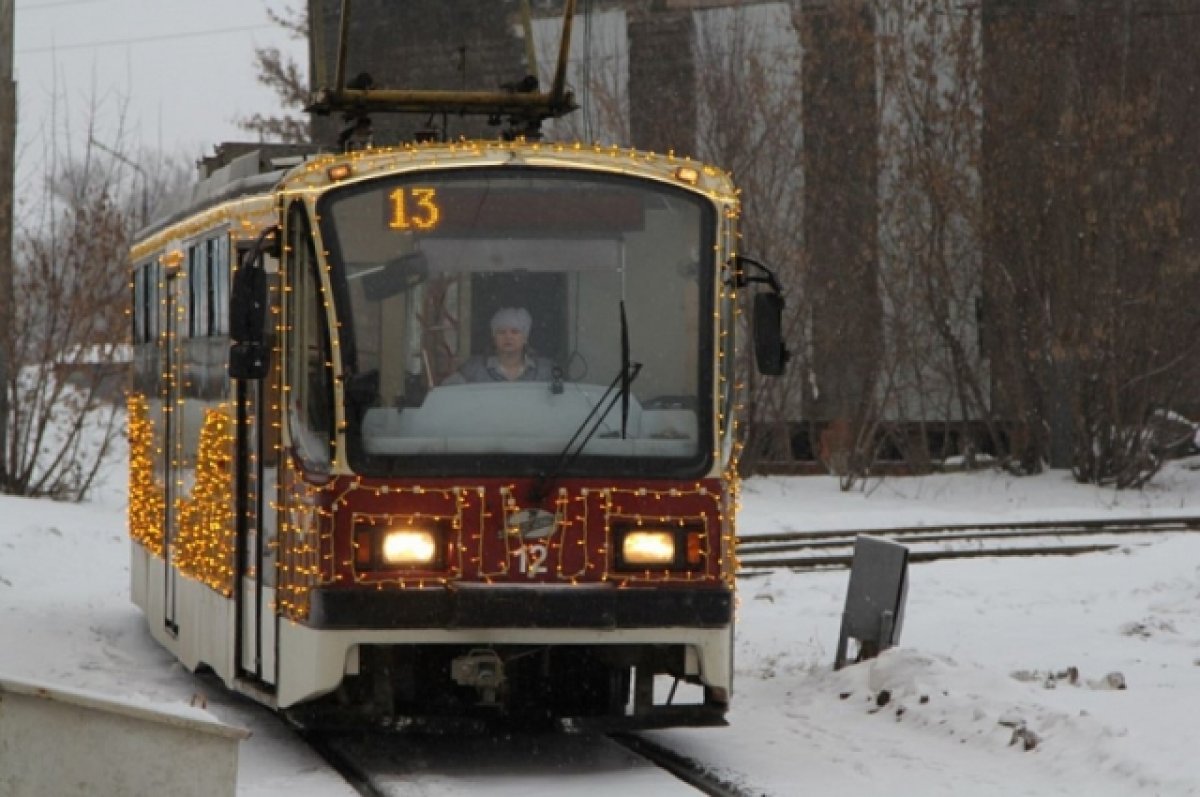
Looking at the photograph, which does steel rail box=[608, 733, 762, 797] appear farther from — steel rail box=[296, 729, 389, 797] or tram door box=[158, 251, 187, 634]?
tram door box=[158, 251, 187, 634]

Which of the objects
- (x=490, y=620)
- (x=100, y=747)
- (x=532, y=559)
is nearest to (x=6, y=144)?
(x=532, y=559)

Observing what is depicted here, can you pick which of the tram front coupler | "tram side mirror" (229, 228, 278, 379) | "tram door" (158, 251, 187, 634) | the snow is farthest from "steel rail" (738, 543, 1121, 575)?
"tram side mirror" (229, 228, 278, 379)

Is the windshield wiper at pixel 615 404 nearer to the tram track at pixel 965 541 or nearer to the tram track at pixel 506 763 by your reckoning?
the tram track at pixel 506 763

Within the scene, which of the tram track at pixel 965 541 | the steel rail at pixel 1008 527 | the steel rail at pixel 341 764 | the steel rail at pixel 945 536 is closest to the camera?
the steel rail at pixel 341 764

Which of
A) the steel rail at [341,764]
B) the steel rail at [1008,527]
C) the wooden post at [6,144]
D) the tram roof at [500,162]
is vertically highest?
the wooden post at [6,144]

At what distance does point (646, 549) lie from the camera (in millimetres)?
10289

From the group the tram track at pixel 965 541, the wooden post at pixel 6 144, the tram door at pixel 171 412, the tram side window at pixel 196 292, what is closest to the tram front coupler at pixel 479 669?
the tram side window at pixel 196 292

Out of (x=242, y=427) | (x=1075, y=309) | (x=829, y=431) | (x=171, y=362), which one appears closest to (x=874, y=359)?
(x=829, y=431)

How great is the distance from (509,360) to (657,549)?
100cm

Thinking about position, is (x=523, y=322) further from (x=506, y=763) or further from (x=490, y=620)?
(x=506, y=763)

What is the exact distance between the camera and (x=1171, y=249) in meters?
30.8

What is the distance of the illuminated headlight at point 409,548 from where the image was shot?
10.1 metres

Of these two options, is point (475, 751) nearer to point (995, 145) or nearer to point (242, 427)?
point (242, 427)

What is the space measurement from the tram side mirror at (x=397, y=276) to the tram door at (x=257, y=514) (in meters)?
0.64
